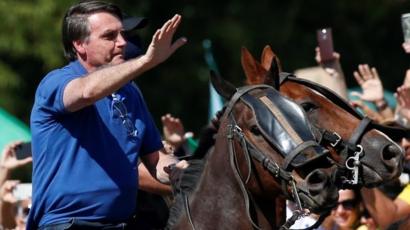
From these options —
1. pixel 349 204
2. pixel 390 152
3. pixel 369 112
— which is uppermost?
pixel 390 152

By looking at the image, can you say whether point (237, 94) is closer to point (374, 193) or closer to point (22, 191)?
point (374, 193)

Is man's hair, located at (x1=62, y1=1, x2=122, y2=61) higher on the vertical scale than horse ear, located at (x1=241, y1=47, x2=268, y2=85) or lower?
higher

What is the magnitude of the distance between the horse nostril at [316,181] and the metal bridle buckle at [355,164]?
2.06ft

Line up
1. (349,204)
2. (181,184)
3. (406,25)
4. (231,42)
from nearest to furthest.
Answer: (181,184) < (406,25) < (349,204) < (231,42)

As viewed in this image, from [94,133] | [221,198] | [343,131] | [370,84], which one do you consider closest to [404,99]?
[370,84]

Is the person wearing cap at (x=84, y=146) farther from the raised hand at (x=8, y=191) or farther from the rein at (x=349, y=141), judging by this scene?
the raised hand at (x=8, y=191)

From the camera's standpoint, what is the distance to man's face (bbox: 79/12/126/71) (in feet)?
21.5

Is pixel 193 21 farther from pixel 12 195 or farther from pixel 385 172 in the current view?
pixel 385 172

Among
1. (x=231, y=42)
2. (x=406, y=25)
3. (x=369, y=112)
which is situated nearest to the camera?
(x=406, y=25)

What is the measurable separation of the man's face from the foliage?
10.4 m

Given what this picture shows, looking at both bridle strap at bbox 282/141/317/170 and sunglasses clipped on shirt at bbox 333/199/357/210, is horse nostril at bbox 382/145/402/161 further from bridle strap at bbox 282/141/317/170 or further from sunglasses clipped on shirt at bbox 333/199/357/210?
→ sunglasses clipped on shirt at bbox 333/199/357/210

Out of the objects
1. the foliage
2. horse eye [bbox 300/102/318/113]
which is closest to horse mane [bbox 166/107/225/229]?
horse eye [bbox 300/102/318/113]

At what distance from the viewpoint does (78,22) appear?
21.6 ft

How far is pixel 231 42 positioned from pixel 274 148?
38.4 ft
